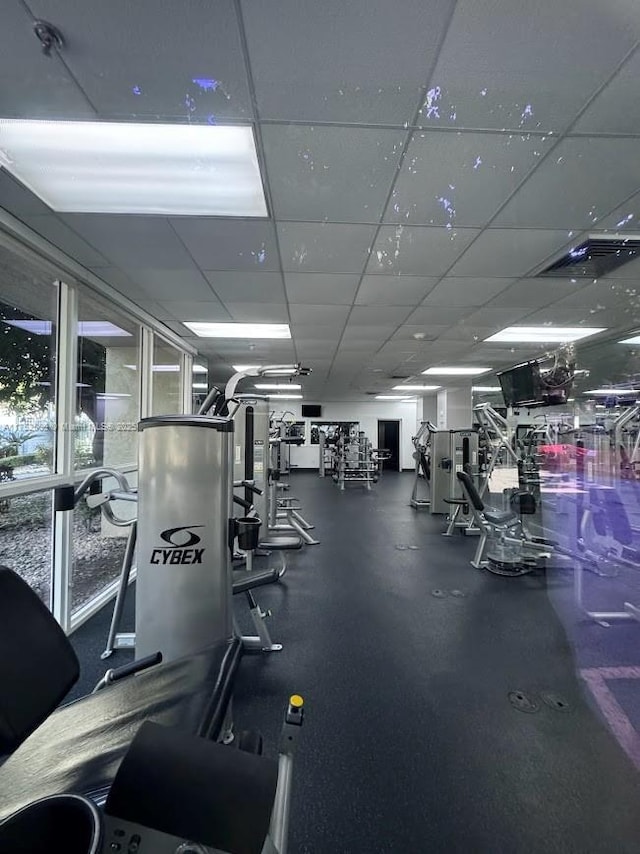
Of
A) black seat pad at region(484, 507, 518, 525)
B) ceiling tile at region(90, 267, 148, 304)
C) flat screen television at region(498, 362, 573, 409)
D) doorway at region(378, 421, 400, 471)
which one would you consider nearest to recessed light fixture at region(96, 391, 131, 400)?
ceiling tile at region(90, 267, 148, 304)

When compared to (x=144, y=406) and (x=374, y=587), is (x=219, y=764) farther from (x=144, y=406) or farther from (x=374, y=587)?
(x=144, y=406)

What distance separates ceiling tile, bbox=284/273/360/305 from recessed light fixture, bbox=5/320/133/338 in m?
1.71

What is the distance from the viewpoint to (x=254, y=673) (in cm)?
219

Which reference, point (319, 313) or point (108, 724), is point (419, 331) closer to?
point (319, 313)

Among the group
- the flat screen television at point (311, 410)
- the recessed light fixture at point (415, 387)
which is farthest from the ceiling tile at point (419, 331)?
the flat screen television at point (311, 410)

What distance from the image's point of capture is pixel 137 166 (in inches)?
70.6

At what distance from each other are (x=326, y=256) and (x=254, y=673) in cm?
266

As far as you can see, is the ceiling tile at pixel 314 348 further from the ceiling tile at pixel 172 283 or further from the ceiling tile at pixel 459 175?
the ceiling tile at pixel 459 175

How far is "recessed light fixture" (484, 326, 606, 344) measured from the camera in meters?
4.32

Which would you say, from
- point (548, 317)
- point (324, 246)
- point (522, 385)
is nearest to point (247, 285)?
point (324, 246)

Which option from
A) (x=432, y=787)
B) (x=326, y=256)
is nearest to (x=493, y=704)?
(x=432, y=787)

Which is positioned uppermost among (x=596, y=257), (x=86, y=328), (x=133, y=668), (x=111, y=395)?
(x=596, y=257)

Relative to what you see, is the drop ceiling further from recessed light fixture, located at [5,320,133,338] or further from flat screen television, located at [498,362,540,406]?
flat screen television, located at [498,362,540,406]

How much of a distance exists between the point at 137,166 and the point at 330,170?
905 mm
